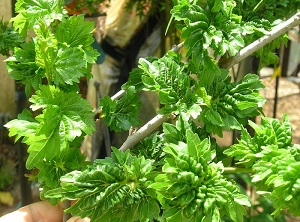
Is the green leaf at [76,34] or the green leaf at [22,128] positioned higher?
the green leaf at [76,34]

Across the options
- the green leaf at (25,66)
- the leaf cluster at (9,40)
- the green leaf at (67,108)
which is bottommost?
the green leaf at (67,108)

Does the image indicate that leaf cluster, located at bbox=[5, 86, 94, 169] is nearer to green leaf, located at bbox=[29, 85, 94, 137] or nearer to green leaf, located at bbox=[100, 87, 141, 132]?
green leaf, located at bbox=[29, 85, 94, 137]

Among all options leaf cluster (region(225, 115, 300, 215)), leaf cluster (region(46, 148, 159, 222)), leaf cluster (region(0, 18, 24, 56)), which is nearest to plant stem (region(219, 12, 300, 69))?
leaf cluster (region(225, 115, 300, 215))

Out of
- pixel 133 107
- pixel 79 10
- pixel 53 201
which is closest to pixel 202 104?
pixel 133 107

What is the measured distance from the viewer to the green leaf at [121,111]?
812 mm

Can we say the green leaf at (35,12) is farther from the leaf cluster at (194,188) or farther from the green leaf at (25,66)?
the leaf cluster at (194,188)

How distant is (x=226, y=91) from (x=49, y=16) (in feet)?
0.92

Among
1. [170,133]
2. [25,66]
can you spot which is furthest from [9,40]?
[170,133]

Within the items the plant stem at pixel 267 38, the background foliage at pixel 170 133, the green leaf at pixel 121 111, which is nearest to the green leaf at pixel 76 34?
the background foliage at pixel 170 133

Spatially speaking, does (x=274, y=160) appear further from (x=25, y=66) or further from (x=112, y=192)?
(x=25, y=66)

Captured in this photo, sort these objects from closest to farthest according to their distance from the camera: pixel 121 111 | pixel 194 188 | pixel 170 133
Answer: pixel 194 188
pixel 170 133
pixel 121 111

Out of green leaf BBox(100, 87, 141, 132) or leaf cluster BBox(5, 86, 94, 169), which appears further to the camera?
green leaf BBox(100, 87, 141, 132)

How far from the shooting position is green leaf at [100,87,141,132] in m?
0.81

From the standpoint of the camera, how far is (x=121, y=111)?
0.83 meters
